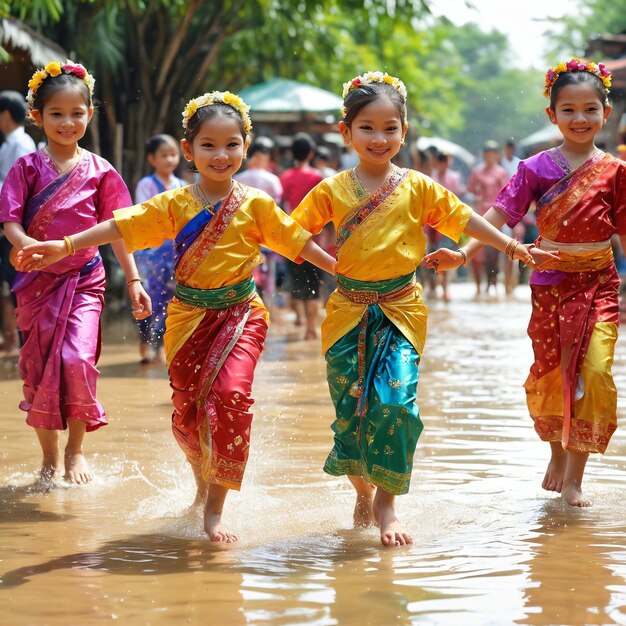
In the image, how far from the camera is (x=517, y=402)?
8.04 meters

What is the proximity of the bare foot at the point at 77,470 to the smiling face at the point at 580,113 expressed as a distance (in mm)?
2647

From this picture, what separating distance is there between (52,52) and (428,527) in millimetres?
8656

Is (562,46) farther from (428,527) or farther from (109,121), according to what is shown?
(428,527)

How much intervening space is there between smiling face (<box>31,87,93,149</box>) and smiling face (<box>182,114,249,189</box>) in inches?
40.0

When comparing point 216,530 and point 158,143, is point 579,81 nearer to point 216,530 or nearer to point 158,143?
point 216,530

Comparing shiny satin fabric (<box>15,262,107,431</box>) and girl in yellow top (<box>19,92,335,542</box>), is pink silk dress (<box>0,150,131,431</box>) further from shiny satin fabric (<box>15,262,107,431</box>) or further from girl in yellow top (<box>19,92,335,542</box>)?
girl in yellow top (<box>19,92,335,542</box>)

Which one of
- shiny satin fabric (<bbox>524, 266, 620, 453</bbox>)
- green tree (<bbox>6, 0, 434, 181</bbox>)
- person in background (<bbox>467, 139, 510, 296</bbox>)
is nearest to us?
shiny satin fabric (<bbox>524, 266, 620, 453</bbox>)

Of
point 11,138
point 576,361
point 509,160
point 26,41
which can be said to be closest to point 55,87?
point 576,361

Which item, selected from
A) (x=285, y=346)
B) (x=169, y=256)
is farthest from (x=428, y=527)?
(x=285, y=346)

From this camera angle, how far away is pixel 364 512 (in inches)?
197

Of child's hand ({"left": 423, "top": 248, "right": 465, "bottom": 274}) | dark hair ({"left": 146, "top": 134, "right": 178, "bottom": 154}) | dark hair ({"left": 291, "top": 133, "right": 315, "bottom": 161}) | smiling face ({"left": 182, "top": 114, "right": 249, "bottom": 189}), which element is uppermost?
dark hair ({"left": 291, "top": 133, "right": 315, "bottom": 161})

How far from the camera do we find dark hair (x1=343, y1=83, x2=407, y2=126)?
16.2 ft

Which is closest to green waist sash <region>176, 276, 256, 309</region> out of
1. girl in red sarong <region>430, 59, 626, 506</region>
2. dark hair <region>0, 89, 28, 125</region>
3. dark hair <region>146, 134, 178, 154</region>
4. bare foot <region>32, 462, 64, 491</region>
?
girl in red sarong <region>430, 59, 626, 506</region>

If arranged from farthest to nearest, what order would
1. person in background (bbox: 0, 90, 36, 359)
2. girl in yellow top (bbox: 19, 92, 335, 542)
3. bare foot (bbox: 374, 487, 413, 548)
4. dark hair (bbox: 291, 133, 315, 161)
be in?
dark hair (bbox: 291, 133, 315, 161)
person in background (bbox: 0, 90, 36, 359)
girl in yellow top (bbox: 19, 92, 335, 542)
bare foot (bbox: 374, 487, 413, 548)
